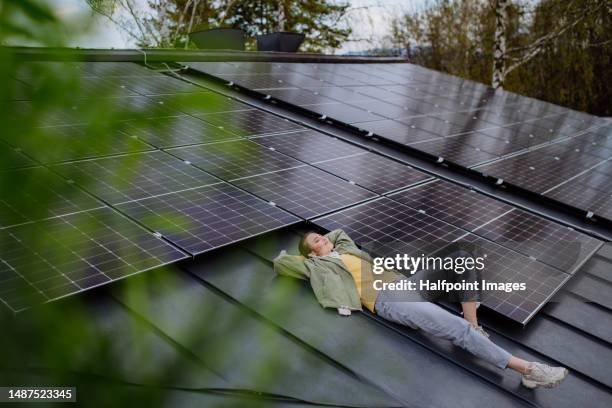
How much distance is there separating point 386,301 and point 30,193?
3805 mm

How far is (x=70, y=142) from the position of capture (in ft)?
2.38

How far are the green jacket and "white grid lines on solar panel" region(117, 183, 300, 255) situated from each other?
2.10 feet

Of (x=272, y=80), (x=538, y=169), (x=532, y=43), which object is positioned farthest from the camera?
(x=532, y=43)

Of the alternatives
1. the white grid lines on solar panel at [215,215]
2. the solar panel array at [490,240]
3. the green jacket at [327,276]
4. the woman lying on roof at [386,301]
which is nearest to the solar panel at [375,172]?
the solar panel array at [490,240]

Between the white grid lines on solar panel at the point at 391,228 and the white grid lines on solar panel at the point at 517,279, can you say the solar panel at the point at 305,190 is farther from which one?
the white grid lines on solar panel at the point at 517,279

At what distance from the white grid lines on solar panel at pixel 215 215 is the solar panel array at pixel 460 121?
3.76 metres

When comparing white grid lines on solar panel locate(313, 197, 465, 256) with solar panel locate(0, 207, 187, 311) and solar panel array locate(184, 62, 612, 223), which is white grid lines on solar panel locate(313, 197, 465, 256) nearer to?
solar panel array locate(184, 62, 612, 223)

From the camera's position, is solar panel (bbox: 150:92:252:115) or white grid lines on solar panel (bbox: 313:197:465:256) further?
white grid lines on solar panel (bbox: 313:197:465:256)

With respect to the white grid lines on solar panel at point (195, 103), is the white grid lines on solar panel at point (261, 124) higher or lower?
lower

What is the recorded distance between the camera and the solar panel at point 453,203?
5.96 metres

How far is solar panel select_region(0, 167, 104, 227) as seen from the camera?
26.9 inches

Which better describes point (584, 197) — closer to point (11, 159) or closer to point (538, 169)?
point (538, 169)
